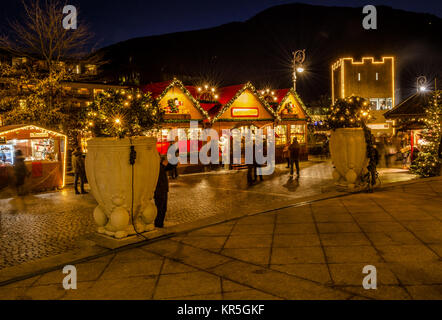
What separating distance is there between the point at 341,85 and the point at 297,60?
963 inches

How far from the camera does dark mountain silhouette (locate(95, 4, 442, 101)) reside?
111 m

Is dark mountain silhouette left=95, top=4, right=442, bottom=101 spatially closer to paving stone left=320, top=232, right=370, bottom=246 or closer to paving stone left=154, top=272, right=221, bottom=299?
paving stone left=320, top=232, right=370, bottom=246

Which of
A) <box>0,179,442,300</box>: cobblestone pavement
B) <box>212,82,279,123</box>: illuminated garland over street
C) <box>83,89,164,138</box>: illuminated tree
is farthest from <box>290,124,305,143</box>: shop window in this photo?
<box>83,89,164,138</box>: illuminated tree

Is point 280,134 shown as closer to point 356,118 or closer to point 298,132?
point 298,132

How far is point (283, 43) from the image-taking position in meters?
174

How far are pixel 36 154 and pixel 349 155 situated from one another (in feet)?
39.1

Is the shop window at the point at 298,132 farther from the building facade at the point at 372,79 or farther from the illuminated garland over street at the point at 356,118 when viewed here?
the building facade at the point at 372,79

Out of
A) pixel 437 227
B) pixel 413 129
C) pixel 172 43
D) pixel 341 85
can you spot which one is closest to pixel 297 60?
pixel 413 129

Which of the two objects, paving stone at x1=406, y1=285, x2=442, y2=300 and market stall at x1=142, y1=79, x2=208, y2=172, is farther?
market stall at x1=142, y1=79, x2=208, y2=172

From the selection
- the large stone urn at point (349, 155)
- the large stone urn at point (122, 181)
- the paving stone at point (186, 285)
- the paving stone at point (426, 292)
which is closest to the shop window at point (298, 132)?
the large stone urn at point (349, 155)

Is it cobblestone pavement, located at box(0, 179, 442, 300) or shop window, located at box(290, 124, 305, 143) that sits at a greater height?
shop window, located at box(290, 124, 305, 143)

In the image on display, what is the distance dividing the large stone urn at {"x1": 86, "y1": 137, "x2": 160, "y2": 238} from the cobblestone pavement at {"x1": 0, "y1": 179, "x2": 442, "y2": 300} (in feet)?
2.04

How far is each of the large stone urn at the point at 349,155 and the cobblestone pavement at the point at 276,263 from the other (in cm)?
338

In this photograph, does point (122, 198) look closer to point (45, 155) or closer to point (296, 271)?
point (296, 271)
